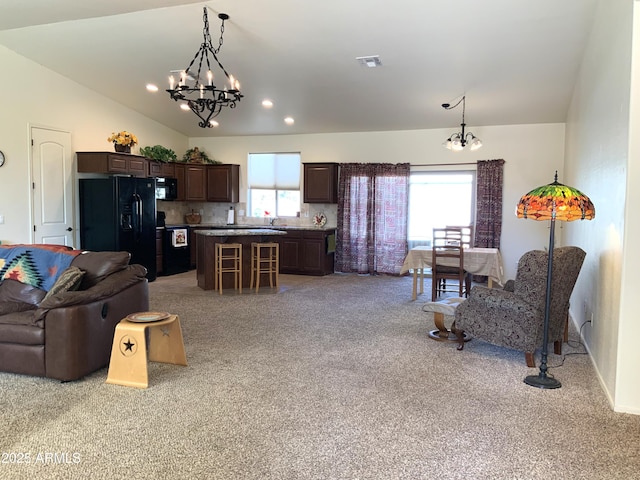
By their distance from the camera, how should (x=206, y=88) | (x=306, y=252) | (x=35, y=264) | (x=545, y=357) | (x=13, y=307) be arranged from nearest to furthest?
(x=545, y=357) < (x=13, y=307) < (x=35, y=264) < (x=206, y=88) < (x=306, y=252)

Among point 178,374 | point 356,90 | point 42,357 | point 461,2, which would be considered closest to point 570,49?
point 461,2

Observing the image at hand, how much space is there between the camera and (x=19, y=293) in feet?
13.1

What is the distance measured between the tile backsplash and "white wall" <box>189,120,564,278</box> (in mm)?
1008

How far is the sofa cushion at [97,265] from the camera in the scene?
388 cm

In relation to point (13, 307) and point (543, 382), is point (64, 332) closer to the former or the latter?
point (13, 307)

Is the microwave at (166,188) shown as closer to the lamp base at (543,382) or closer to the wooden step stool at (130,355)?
the wooden step stool at (130,355)

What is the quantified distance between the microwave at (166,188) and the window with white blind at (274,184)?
4.97ft

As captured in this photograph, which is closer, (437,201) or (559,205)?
(559,205)

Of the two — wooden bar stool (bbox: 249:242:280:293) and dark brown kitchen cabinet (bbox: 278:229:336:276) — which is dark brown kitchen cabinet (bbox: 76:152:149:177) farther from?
dark brown kitchen cabinet (bbox: 278:229:336:276)

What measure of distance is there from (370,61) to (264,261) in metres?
3.36

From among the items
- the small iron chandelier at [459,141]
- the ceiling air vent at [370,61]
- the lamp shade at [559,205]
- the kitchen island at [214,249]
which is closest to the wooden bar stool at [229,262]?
the kitchen island at [214,249]

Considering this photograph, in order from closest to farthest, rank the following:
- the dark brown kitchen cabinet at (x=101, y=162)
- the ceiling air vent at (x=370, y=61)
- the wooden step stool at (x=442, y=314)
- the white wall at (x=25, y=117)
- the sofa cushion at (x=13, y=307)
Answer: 1. the sofa cushion at (x=13, y=307)
2. the wooden step stool at (x=442, y=314)
3. the ceiling air vent at (x=370, y=61)
4. the white wall at (x=25, y=117)
5. the dark brown kitchen cabinet at (x=101, y=162)

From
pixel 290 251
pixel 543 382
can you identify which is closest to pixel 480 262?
pixel 543 382

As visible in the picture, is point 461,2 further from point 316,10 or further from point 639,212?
point 639,212
